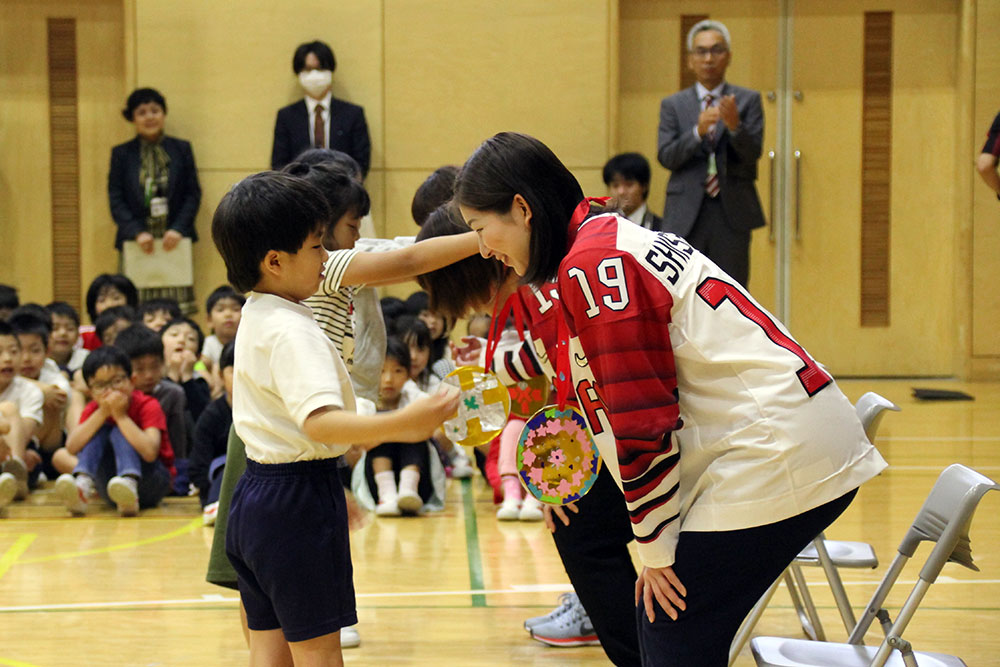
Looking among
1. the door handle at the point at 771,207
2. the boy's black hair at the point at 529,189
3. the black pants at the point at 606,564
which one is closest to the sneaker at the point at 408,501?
the black pants at the point at 606,564

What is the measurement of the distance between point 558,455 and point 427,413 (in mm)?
578

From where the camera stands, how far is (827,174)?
28.6ft

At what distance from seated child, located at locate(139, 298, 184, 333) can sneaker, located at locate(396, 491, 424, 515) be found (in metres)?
2.14

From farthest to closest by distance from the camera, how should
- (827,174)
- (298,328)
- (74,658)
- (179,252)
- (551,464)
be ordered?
(827,174), (179,252), (74,658), (551,464), (298,328)

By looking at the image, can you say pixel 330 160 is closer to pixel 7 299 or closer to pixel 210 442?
pixel 210 442

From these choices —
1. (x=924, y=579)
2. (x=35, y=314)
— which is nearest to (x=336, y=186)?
(x=924, y=579)

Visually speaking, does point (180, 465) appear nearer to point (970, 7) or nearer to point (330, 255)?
point (330, 255)

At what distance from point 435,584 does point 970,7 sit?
258 inches

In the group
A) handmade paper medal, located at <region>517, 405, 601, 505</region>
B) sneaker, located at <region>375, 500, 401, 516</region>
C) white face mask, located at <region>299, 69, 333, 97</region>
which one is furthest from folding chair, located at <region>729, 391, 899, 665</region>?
white face mask, located at <region>299, 69, 333, 97</region>

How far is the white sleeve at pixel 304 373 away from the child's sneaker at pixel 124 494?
322 cm

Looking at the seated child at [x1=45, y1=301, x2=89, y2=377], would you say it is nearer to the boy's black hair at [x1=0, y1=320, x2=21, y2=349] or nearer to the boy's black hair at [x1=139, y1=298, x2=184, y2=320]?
the boy's black hair at [x1=139, y1=298, x2=184, y2=320]

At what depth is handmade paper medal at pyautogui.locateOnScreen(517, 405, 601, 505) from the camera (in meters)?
2.39

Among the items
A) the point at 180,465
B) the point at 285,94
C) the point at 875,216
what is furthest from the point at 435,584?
the point at 875,216

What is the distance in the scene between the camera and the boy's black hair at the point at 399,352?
5.34m
